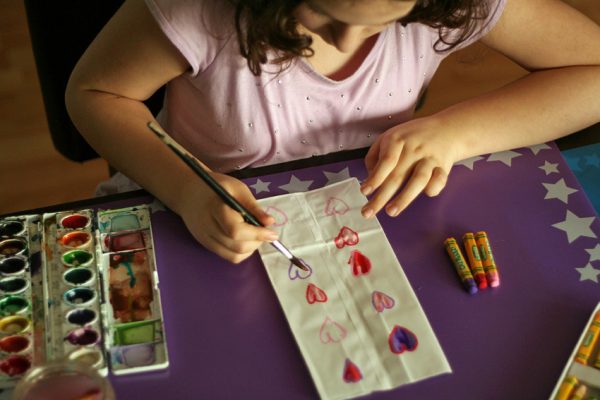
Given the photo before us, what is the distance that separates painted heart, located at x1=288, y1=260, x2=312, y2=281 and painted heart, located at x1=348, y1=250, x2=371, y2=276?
43 millimetres

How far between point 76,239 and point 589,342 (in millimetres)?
496

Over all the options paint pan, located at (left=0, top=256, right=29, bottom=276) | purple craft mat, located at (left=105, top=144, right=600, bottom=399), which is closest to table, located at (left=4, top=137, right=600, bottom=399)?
purple craft mat, located at (left=105, top=144, right=600, bottom=399)

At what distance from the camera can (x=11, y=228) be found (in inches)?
27.6

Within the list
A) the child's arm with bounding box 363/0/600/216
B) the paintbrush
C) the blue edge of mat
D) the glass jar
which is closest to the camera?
the glass jar

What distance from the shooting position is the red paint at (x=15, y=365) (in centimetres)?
60

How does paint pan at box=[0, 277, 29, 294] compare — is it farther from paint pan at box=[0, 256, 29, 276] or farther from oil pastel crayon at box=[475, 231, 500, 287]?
oil pastel crayon at box=[475, 231, 500, 287]

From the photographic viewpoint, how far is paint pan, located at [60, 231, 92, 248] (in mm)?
696

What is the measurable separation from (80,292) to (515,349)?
1.31 feet

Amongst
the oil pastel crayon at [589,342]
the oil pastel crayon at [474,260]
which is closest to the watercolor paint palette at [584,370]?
the oil pastel crayon at [589,342]

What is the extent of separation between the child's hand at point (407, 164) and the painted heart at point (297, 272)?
0.09 meters

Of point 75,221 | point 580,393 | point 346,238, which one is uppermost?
point 75,221

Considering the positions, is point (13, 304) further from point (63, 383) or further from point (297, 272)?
point (297, 272)

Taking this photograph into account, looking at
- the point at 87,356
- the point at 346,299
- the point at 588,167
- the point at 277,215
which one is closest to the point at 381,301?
the point at 346,299

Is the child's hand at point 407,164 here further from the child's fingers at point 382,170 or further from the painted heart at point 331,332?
the painted heart at point 331,332
